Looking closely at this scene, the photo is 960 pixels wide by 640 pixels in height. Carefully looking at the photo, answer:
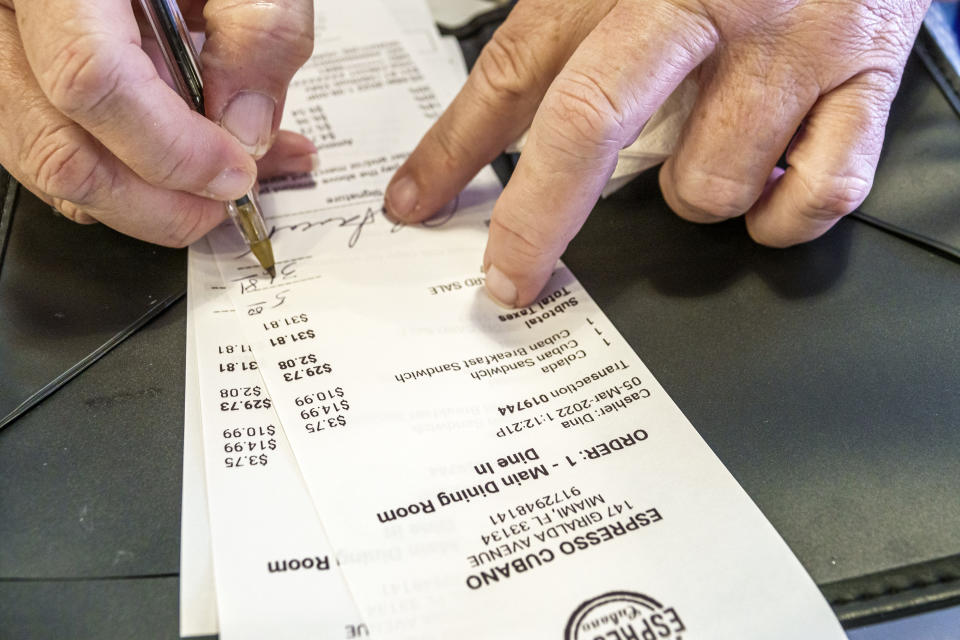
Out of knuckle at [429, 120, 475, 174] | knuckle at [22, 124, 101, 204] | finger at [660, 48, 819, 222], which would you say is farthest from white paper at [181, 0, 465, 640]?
finger at [660, 48, 819, 222]

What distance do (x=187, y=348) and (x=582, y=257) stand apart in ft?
0.97

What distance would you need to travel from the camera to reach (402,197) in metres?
0.59

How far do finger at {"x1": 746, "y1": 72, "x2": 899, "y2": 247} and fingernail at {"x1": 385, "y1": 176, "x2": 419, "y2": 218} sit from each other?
281 millimetres

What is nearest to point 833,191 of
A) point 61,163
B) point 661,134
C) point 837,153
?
point 837,153

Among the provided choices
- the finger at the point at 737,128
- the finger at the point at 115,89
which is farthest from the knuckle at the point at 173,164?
the finger at the point at 737,128

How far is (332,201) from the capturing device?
24.1 inches

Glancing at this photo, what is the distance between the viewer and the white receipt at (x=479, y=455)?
1.17 feet

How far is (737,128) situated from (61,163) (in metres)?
0.45

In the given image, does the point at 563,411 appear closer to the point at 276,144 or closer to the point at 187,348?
the point at 187,348

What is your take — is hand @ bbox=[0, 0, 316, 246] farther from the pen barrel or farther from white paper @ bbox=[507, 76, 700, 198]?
white paper @ bbox=[507, 76, 700, 198]

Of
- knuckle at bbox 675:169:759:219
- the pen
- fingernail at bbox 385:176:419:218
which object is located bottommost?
fingernail at bbox 385:176:419:218

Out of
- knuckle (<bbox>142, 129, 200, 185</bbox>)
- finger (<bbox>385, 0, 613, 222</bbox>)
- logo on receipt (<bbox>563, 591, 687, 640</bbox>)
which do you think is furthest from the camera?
finger (<bbox>385, 0, 613, 222</bbox>)

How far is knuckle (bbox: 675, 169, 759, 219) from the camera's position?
0.52 metres

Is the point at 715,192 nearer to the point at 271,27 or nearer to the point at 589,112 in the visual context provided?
the point at 589,112
